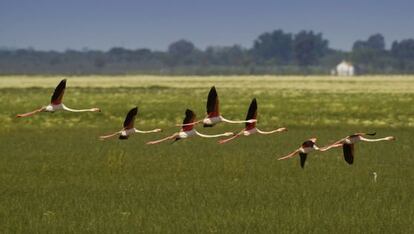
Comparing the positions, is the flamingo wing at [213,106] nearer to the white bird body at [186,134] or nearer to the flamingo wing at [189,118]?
the flamingo wing at [189,118]

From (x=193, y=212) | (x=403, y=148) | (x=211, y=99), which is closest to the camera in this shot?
(x=211, y=99)

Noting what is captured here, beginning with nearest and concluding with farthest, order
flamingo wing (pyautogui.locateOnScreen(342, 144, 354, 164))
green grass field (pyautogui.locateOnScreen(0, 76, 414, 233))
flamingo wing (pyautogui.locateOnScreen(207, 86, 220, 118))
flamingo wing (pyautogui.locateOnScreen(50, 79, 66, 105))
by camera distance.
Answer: flamingo wing (pyautogui.locateOnScreen(207, 86, 220, 118))
flamingo wing (pyautogui.locateOnScreen(50, 79, 66, 105))
flamingo wing (pyautogui.locateOnScreen(342, 144, 354, 164))
green grass field (pyautogui.locateOnScreen(0, 76, 414, 233))

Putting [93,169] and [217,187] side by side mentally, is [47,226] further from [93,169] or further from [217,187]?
[93,169]

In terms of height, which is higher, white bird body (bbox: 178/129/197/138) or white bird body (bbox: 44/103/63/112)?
white bird body (bbox: 44/103/63/112)

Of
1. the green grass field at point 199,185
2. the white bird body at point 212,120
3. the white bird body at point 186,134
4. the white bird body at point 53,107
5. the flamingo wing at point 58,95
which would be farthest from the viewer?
the green grass field at point 199,185

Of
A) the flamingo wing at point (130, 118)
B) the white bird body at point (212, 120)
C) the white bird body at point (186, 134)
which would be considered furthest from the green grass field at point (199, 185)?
the white bird body at point (212, 120)

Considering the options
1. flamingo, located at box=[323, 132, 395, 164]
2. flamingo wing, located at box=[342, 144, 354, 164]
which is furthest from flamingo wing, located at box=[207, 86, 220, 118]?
flamingo wing, located at box=[342, 144, 354, 164]

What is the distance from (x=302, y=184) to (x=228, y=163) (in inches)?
248

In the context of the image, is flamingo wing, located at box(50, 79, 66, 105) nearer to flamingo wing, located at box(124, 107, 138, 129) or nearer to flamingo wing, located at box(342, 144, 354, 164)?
flamingo wing, located at box(124, 107, 138, 129)

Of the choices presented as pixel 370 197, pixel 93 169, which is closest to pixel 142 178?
pixel 93 169

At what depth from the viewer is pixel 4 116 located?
7269cm

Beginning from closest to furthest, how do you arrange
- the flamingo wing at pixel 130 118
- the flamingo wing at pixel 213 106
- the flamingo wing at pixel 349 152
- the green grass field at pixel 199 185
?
the flamingo wing at pixel 130 118, the flamingo wing at pixel 213 106, the flamingo wing at pixel 349 152, the green grass field at pixel 199 185

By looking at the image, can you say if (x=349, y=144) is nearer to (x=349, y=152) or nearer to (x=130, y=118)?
(x=349, y=152)

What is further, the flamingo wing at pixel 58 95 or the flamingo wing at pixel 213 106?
the flamingo wing at pixel 58 95
